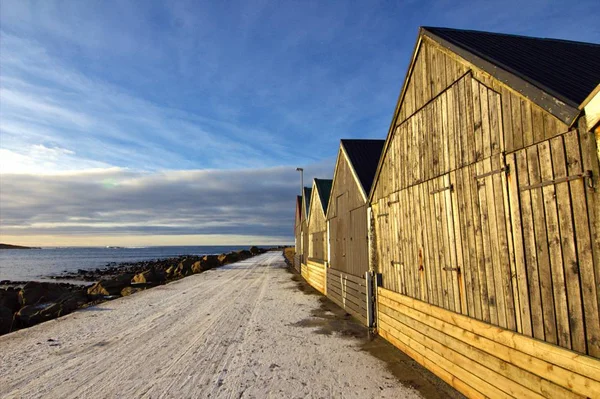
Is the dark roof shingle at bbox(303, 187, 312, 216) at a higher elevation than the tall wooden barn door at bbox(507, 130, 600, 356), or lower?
higher

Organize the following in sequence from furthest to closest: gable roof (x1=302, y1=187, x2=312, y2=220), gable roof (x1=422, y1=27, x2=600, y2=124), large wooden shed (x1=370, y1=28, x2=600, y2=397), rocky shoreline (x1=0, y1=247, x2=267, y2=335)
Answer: gable roof (x1=302, y1=187, x2=312, y2=220), rocky shoreline (x1=0, y1=247, x2=267, y2=335), gable roof (x1=422, y1=27, x2=600, y2=124), large wooden shed (x1=370, y1=28, x2=600, y2=397)

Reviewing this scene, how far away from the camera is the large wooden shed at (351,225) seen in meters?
11.2

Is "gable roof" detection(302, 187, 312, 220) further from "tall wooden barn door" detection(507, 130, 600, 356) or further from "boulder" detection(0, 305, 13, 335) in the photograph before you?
"tall wooden barn door" detection(507, 130, 600, 356)

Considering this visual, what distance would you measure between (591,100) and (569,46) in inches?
198

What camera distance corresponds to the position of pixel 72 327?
1095cm

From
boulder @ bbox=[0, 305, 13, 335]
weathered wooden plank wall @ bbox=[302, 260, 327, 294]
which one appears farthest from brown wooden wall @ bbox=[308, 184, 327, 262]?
boulder @ bbox=[0, 305, 13, 335]

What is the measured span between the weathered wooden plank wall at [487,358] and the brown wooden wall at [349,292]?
2577 millimetres

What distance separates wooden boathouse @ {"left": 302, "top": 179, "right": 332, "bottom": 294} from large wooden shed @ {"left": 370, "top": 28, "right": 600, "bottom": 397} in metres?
10.4

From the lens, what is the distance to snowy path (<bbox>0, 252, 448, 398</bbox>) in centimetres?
592

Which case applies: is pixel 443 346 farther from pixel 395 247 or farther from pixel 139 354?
pixel 139 354

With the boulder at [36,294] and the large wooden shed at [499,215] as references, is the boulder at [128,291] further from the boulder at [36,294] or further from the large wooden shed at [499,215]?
the large wooden shed at [499,215]

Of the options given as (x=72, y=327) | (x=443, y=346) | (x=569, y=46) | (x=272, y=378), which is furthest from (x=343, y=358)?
(x=72, y=327)

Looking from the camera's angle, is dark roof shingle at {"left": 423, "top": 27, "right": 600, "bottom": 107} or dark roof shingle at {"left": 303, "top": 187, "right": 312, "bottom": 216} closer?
dark roof shingle at {"left": 423, "top": 27, "right": 600, "bottom": 107}

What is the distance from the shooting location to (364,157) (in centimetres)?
1358
